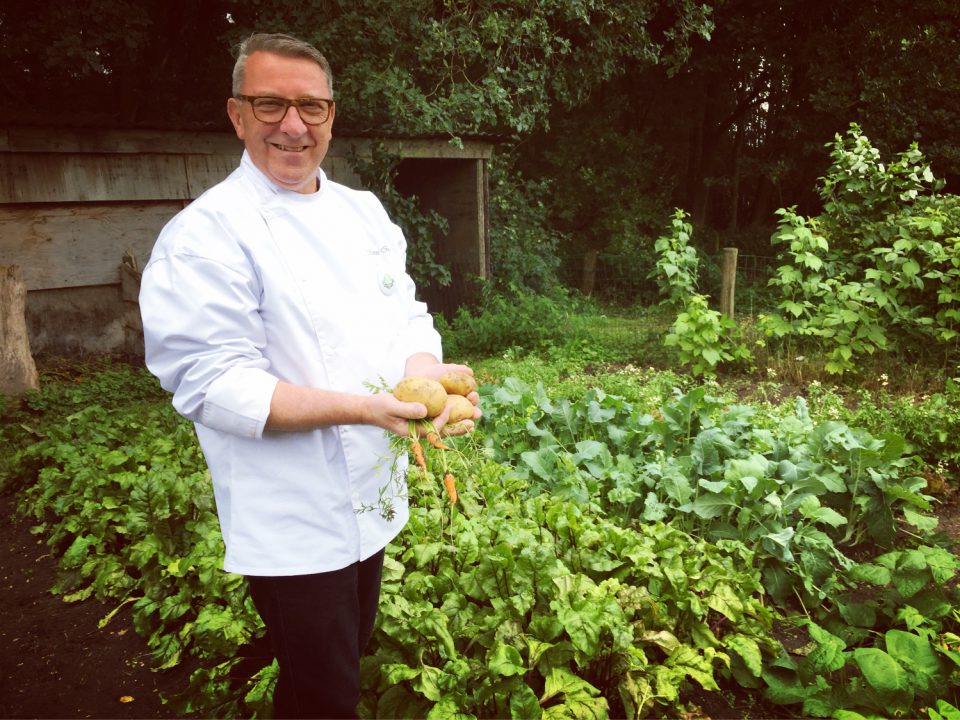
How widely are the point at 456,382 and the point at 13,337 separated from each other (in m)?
6.18

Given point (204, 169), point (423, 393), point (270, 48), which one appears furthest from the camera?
point (204, 169)

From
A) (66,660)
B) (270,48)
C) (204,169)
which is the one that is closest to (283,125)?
(270,48)

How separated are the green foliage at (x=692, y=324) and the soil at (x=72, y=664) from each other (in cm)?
473

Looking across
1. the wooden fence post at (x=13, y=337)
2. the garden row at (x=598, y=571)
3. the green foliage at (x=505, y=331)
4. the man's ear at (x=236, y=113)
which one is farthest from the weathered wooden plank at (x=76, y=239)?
the man's ear at (x=236, y=113)

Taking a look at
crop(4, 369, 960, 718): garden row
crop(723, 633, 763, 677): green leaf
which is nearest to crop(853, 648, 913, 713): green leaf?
crop(4, 369, 960, 718): garden row

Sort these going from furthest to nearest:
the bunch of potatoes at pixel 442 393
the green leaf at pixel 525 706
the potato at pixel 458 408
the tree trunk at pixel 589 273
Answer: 1. the tree trunk at pixel 589 273
2. the green leaf at pixel 525 706
3. the potato at pixel 458 408
4. the bunch of potatoes at pixel 442 393

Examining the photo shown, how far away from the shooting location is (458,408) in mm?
1965

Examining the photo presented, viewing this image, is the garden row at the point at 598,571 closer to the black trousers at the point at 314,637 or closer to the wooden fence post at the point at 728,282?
the black trousers at the point at 314,637

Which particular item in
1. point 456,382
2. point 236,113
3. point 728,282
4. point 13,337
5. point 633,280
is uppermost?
point 236,113

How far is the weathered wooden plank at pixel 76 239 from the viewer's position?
7.30m

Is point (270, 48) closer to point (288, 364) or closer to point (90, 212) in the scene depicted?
point (288, 364)

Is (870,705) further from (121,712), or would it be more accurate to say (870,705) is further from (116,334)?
(116,334)

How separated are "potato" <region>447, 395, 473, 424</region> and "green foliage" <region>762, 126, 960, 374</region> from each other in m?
5.89

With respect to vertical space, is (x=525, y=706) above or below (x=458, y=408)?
below
